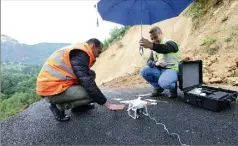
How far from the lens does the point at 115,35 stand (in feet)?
68.6

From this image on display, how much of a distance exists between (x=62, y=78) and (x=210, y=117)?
2.27 meters

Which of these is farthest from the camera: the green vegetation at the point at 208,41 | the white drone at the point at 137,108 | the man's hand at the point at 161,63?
the green vegetation at the point at 208,41

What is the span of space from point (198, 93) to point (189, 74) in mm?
530

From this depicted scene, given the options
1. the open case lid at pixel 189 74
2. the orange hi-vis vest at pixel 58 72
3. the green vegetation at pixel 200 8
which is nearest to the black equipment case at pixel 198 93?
the open case lid at pixel 189 74

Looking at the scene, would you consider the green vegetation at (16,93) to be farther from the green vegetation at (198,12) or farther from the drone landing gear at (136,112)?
the green vegetation at (198,12)

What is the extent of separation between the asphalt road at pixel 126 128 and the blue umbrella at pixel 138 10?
5.64ft

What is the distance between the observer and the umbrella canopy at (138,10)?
17.0 feet

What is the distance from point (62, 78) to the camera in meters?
4.00

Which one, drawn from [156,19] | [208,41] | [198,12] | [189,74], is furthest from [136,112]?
[198,12]

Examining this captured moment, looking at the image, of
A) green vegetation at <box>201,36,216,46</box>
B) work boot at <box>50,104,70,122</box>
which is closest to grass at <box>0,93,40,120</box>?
work boot at <box>50,104,70,122</box>

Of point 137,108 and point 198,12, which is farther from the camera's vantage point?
point 198,12

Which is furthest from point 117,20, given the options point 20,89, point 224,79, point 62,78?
point 20,89

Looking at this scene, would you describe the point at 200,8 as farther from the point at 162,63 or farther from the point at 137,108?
the point at 137,108

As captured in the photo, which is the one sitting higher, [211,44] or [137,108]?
[211,44]
